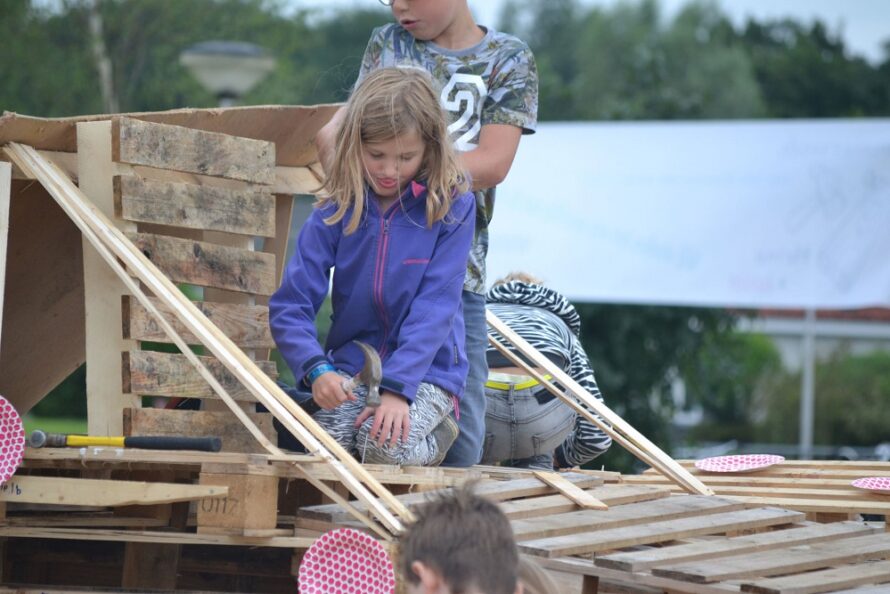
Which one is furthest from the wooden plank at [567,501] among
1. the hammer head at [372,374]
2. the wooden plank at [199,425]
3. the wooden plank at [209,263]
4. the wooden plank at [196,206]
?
the wooden plank at [196,206]

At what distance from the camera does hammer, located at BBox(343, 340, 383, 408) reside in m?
4.03

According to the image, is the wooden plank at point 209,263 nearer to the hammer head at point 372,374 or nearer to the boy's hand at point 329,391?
the boy's hand at point 329,391

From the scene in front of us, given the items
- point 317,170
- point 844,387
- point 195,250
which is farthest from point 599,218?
point 844,387

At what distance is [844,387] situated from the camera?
28.5 m

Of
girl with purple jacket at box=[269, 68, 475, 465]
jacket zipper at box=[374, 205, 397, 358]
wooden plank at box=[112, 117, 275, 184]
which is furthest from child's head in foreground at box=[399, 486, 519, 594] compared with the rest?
wooden plank at box=[112, 117, 275, 184]

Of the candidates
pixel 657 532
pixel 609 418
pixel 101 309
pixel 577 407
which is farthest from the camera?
pixel 577 407

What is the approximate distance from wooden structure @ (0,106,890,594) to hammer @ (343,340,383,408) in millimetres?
207

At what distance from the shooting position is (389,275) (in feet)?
14.3

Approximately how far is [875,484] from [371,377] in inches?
81.2

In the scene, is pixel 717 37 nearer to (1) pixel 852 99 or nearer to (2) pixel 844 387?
(1) pixel 852 99

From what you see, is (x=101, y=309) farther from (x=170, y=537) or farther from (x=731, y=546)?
(x=731, y=546)

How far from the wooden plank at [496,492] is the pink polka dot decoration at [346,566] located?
21 centimetres

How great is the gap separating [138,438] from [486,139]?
1.69 metres

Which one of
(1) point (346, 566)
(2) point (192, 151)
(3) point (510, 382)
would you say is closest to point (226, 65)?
(3) point (510, 382)
